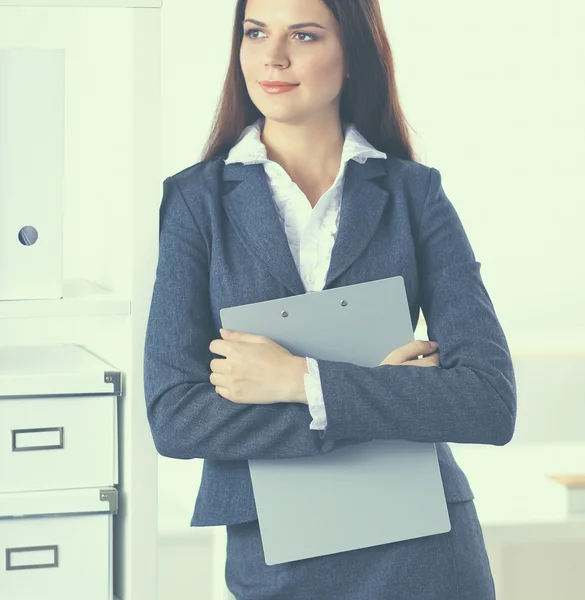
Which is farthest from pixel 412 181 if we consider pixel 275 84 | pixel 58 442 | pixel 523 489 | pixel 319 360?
pixel 523 489

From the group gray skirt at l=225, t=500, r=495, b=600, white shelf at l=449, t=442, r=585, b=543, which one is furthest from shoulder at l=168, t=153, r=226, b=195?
white shelf at l=449, t=442, r=585, b=543

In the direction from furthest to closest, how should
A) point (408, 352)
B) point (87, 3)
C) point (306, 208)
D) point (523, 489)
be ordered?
point (523, 489)
point (306, 208)
point (408, 352)
point (87, 3)

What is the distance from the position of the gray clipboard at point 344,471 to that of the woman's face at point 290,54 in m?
0.31

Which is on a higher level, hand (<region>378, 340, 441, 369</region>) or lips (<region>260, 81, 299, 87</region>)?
lips (<region>260, 81, 299, 87</region>)

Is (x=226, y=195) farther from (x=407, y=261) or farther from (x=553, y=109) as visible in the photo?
(x=553, y=109)

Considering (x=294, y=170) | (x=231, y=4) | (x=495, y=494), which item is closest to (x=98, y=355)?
(x=294, y=170)

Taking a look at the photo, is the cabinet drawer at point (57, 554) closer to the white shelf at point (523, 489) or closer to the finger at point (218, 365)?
the finger at point (218, 365)

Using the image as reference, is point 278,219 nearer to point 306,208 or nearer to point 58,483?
point 306,208

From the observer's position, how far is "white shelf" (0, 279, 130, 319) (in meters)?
1.38

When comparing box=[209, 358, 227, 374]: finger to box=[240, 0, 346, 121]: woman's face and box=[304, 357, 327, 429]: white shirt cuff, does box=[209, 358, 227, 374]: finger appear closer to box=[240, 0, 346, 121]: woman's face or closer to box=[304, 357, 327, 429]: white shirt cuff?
box=[304, 357, 327, 429]: white shirt cuff

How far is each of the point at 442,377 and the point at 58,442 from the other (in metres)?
0.55

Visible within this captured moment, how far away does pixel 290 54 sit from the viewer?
1.52 metres

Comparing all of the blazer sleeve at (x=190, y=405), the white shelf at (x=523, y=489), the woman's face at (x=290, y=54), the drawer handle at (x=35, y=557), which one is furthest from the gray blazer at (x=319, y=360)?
the white shelf at (x=523, y=489)

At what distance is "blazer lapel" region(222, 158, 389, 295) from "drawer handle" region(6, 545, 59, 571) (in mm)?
514
